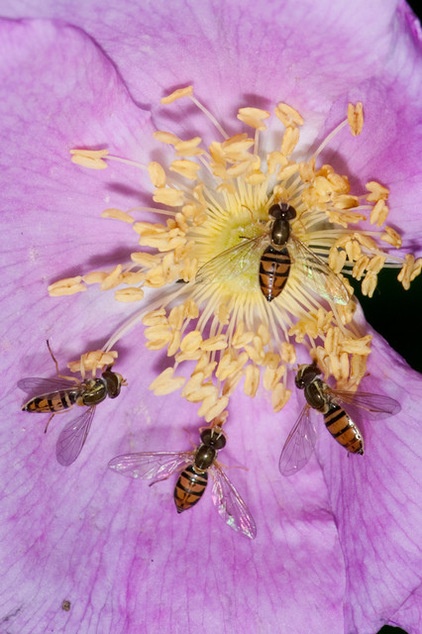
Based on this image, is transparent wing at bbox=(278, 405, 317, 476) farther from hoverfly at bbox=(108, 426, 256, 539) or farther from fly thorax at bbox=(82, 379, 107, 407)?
fly thorax at bbox=(82, 379, 107, 407)

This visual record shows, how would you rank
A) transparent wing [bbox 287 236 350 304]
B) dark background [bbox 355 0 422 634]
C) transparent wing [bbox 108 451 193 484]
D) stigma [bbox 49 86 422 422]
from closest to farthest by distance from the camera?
stigma [bbox 49 86 422 422] → transparent wing [bbox 287 236 350 304] → transparent wing [bbox 108 451 193 484] → dark background [bbox 355 0 422 634]

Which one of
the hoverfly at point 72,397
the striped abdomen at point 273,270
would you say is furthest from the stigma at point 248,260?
the hoverfly at point 72,397

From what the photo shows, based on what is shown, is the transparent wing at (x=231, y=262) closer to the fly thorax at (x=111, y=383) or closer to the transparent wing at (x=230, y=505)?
the fly thorax at (x=111, y=383)

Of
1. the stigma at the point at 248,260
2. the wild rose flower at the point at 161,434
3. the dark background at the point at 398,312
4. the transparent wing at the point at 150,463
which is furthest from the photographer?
the dark background at the point at 398,312

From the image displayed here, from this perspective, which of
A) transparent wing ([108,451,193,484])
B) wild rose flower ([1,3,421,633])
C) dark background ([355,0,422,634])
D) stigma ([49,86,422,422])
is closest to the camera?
wild rose flower ([1,3,421,633])

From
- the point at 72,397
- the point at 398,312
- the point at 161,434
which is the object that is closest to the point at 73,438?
the point at 72,397

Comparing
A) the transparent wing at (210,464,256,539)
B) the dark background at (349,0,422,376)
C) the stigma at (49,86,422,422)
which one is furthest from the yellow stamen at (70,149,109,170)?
the dark background at (349,0,422,376)

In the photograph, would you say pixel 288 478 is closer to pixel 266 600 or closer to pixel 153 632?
pixel 266 600
